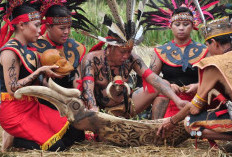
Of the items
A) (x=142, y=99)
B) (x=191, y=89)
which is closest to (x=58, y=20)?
(x=142, y=99)

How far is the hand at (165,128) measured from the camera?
4031 millimetres

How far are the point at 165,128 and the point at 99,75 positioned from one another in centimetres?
109

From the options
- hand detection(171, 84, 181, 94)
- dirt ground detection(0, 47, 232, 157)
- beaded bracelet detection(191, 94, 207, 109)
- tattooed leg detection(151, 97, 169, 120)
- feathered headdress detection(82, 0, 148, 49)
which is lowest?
dirt ground detection(0, 47, 232, 157)

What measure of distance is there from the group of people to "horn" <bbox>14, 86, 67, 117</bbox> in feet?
0.73

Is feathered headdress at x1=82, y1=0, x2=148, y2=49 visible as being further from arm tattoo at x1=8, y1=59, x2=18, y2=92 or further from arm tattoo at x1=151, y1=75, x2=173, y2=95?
arm tattoo at x1=8, y1=59, x2=18, y2=92

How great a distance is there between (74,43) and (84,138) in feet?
3.62

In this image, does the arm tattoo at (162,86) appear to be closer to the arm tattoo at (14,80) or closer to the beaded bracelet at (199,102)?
the beaded bracelet at (199,102)

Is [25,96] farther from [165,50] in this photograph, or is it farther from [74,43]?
[165,50]

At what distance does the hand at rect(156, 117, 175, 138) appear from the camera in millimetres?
4031

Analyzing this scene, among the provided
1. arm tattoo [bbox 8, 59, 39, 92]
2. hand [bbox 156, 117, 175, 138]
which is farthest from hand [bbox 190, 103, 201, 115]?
arm tattoo [bbox 8, 59, 39, 92]

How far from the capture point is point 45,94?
391 centimetres

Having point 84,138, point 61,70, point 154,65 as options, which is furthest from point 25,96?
point 154,65

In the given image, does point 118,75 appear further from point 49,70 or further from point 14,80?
point 14,80

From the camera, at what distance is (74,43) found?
4.91 m
